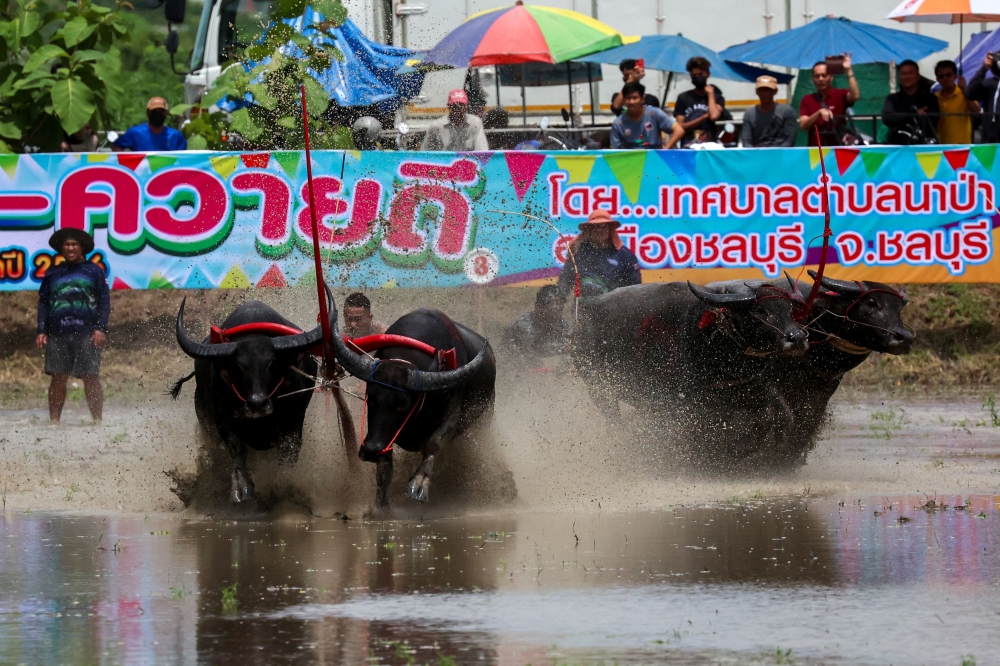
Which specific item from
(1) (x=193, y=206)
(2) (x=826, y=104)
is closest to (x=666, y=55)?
(2) (x=826, y=104)

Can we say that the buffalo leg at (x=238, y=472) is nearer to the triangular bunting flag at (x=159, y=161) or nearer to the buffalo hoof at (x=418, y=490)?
the buffalo hoof at (x=418, y=490)

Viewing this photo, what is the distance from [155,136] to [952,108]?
8.37 meters

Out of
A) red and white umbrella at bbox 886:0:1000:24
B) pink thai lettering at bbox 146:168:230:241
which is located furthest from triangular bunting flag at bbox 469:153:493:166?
red and white umbrella at bbox 886:0:1000:24

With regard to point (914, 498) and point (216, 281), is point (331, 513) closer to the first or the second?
point (914, 498)

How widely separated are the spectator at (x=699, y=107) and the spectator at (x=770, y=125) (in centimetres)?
81

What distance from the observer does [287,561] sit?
811 cm

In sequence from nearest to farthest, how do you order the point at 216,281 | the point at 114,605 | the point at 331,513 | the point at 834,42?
the point at 114,605, the point at 331,513, the point at 216,281, the point at 834,42

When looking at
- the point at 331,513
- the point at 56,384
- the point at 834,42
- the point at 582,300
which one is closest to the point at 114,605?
the point at 331,513

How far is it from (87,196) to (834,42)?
27.8 ft

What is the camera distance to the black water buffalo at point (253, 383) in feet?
31.3

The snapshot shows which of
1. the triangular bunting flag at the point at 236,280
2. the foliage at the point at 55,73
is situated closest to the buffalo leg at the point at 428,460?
the triangular bunting flag at the point at 236,280

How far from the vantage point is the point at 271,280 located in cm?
1488

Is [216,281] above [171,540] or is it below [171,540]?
above

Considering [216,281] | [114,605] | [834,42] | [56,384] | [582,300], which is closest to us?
[114,605]
